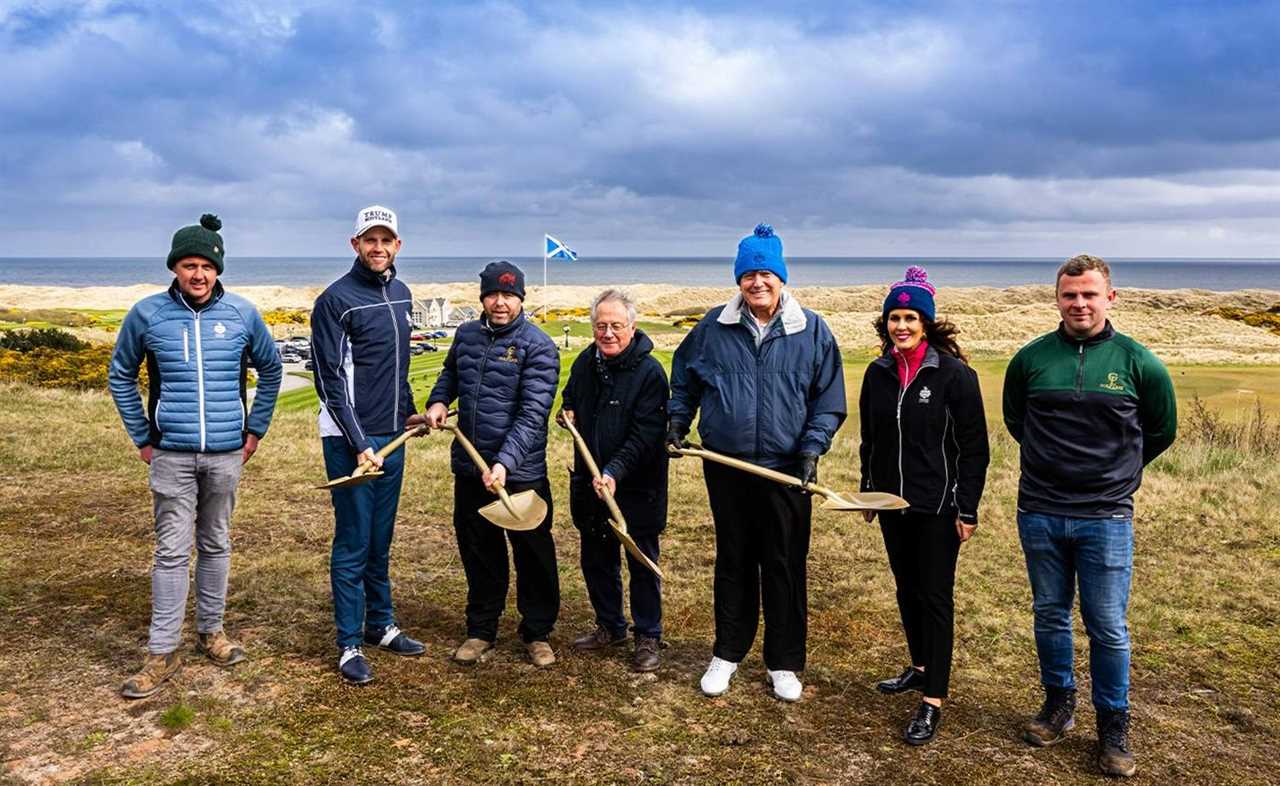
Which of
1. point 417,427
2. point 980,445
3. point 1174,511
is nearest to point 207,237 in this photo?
point 417,427

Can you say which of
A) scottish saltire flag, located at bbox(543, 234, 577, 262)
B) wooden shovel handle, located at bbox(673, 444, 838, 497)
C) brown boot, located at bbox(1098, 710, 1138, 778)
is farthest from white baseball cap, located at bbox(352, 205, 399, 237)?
scottish saltire flag, located at bbox(543, 234, 577, 262)

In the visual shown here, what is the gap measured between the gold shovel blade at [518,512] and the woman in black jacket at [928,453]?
Result: 1.62 m

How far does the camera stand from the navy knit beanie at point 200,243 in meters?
4.10

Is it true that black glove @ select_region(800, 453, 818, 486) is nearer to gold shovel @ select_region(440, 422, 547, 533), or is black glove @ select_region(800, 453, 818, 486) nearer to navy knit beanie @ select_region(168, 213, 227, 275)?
gold shovel @ select_region(440, 422, 547, 533)

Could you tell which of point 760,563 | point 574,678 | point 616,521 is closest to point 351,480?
point 616,521

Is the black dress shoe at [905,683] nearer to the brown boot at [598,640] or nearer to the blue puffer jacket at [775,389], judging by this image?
the blue puffer jacket at [775,389]

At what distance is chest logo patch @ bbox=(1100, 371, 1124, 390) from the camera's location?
3.63m

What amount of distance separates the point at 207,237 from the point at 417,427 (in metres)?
1.31

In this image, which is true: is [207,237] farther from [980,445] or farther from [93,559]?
[980,445]

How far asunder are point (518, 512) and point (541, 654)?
809 millimetres

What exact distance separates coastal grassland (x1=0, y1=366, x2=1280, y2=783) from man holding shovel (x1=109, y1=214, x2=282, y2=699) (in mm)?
504

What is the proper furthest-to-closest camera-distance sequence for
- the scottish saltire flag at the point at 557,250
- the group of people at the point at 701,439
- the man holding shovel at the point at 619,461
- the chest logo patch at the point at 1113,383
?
1. the scottish saltire flag at the point at 557,250
2. the man holding shovel at the point at 619,461
3. the group of people at the point at 701,439
4. the chest logo patch at the point at 1113,383

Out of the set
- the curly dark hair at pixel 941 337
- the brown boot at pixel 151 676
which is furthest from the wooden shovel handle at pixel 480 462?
the curly dark hair at pixel 941 337

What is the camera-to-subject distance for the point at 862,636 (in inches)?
205
